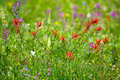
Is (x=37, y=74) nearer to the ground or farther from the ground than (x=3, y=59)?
nearer to the ground

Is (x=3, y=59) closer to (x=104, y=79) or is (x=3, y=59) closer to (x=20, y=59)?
(x=20, y=59)

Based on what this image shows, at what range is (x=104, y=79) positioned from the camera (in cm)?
193

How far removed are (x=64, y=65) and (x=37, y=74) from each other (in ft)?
1.06

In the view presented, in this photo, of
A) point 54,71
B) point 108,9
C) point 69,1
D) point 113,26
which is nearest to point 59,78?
point 54,71

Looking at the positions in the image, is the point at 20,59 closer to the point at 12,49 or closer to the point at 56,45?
the point at 12,49

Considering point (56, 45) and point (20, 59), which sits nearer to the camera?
point (56, 45)

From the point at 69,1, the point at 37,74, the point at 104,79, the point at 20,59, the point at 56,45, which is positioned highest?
the point at 69,1

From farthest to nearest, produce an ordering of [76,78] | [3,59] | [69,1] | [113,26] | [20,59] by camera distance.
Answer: [69,1], [113,26], [20,59], [3,59], [76,78]

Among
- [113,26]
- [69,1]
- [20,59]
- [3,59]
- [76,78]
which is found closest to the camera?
[76,78]

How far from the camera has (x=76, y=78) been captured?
73.2 inches

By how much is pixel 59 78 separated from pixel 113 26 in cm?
246

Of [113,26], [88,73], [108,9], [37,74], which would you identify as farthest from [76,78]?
[108,9]

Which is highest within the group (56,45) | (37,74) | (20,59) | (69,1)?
(69,1)

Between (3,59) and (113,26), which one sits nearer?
(3,59)
